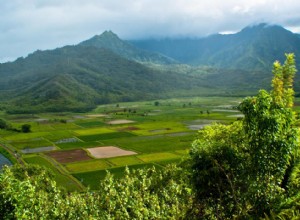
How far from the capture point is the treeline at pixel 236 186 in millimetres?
Answer: 20156

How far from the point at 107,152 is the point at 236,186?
96098 millimetres

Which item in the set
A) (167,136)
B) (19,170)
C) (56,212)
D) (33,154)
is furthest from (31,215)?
(167,136)

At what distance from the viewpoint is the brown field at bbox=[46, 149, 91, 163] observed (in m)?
106

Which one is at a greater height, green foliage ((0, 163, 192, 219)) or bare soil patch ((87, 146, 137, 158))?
green foliage ((0, 163, 192, 219))

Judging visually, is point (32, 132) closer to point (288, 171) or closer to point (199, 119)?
point (199, 119)

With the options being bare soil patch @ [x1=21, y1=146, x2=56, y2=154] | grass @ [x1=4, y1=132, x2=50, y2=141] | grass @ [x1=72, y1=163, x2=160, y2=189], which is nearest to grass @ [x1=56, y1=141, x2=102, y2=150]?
bare soil patch @ [x1=21, y1=146, x2=56, y2=154]

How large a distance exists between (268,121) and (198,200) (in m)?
7.37

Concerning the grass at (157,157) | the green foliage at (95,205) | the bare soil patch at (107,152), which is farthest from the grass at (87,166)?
the green foliage at (95,205)

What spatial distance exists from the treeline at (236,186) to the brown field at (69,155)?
83.1m

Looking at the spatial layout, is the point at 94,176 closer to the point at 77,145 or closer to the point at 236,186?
the point at 77,145

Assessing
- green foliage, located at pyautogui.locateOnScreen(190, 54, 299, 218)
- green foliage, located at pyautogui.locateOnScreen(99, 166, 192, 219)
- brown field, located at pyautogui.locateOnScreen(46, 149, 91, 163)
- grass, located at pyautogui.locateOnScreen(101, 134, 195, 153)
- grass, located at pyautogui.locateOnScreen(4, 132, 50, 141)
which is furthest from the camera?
grass, located at pyautogui.locateOnScreen(4, 132, 50, 141)

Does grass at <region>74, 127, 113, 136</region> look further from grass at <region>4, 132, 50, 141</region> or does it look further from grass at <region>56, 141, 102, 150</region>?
grass at <region>56, 141, 102, 150</region>

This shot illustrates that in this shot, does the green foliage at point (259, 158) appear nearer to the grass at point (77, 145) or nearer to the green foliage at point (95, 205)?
the green foliage at point (95, 205)

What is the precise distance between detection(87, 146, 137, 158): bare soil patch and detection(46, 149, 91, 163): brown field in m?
3.13
